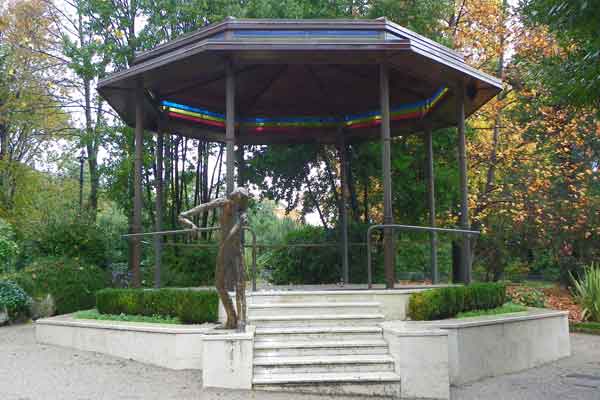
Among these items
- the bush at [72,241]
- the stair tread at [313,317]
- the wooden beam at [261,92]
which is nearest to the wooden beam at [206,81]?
the wooden beam at [261,92]

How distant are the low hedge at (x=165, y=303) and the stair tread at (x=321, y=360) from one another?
1471 millimetres

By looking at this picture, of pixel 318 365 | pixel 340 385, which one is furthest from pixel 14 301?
pixel 340 385

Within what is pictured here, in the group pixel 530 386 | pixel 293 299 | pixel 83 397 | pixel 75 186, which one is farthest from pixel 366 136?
pixel 75 186

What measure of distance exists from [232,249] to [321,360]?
161cm

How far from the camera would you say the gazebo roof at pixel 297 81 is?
7.94m

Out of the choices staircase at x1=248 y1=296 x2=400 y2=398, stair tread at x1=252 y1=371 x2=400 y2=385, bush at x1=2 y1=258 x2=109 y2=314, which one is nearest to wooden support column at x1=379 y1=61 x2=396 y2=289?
staircase at x1=248 y1=296 x2=400 y2=398

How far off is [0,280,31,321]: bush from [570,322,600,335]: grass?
1152cm

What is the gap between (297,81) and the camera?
36.0 ft

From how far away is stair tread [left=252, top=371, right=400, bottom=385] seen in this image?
579 cm

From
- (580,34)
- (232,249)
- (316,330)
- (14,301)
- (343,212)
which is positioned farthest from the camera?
(343,212)

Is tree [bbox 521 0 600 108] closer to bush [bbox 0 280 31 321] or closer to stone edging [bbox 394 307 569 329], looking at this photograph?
stone edging [bbox 394 307 569 329]

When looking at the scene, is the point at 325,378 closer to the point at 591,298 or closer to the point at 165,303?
the point at 165,303

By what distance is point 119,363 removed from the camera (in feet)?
23.5

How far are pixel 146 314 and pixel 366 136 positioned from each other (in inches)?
269
